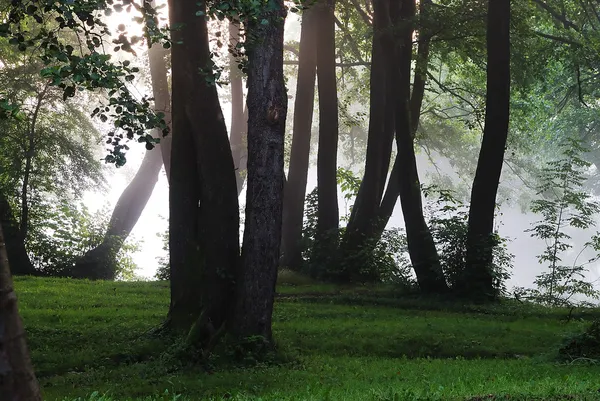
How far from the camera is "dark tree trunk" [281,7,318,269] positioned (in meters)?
22.7

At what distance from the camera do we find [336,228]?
2123 centimetres

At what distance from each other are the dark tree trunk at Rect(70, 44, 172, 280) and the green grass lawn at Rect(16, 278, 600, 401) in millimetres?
4915

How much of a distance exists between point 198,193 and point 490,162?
826 centimetres

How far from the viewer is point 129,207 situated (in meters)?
29.6

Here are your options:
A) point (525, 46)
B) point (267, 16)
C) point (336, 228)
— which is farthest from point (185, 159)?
point (525, 46)

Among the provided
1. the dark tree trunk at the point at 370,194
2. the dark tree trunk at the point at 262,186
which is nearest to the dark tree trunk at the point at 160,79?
the dark tree trunk at the point at 370,194

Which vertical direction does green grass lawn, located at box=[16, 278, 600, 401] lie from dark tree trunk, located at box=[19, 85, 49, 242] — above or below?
below

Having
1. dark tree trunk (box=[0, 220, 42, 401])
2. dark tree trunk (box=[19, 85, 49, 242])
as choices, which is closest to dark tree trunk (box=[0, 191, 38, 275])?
dark tree trunk (box=[19, 85, 49, 242])

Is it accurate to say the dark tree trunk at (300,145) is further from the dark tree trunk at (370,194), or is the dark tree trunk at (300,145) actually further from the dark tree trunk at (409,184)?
the dark tree trunk at (409,184)

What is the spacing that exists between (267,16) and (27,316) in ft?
24.3

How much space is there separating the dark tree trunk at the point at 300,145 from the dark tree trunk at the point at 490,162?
21.2ft

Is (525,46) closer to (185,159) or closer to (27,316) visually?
(185,159)

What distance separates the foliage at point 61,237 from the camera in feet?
75.6

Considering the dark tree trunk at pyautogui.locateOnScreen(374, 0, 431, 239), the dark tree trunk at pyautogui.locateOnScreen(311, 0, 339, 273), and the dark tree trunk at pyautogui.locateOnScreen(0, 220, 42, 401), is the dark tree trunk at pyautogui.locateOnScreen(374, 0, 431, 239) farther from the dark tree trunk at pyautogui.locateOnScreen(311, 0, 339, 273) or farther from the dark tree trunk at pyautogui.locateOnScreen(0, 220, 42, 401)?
the dark tree trunk at pyautogui.locateOnScreen(0, 220, 42, 401)
